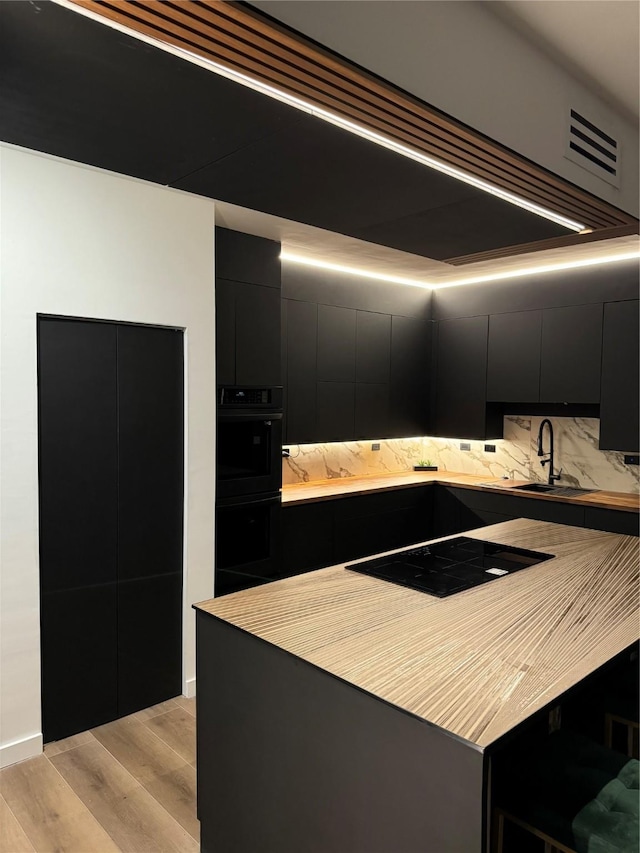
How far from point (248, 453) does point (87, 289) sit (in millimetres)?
1432

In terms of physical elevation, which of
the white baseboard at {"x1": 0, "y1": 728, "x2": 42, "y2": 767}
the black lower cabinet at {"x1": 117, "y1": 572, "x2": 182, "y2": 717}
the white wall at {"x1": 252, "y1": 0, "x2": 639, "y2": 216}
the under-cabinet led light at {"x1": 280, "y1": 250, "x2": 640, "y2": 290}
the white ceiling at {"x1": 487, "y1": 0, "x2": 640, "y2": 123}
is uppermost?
the white ceiling at {"x1": 487, "y1": 0, "x2": 640, "y2": 123}

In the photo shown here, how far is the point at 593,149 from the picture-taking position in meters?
2.26

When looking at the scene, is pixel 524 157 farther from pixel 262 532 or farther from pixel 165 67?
pixel 262 532

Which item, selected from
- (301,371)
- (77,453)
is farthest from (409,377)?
(77,453)

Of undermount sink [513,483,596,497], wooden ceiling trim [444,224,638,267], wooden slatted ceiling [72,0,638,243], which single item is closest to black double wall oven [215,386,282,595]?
wooden ceiling trim [444,224,638,267]

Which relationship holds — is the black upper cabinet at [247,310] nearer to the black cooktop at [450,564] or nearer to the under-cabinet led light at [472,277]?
the under-cabinet led light at [472,277]

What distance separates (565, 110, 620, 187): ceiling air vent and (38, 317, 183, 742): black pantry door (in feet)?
7.00

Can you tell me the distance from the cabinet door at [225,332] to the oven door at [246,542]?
2.59 feet

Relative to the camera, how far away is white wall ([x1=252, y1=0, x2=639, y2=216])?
4.73ft

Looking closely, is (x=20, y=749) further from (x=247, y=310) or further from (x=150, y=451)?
(x=247, y=310)

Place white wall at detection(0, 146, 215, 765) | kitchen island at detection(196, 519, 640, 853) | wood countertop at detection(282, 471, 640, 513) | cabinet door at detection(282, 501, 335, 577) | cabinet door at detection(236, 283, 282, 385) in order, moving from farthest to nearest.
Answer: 1. wood countertop at detection(282, 471, 640, 513)
2. cabinet door at detection(282, 501, 335, 577)
3. cabinet door at detection(236, 283, 282, 385)
4. white wall at detection(0, 146, 215, 765)
5. kitchen island at detection(196, 519, 640, 853)

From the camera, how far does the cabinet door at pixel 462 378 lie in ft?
17.7

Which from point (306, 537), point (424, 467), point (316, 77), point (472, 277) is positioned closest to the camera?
point (316, 77)

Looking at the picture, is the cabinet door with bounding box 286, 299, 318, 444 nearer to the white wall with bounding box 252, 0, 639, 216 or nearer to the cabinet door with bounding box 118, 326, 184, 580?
the cabinet door with bounding box 118, 326, 184, 580
